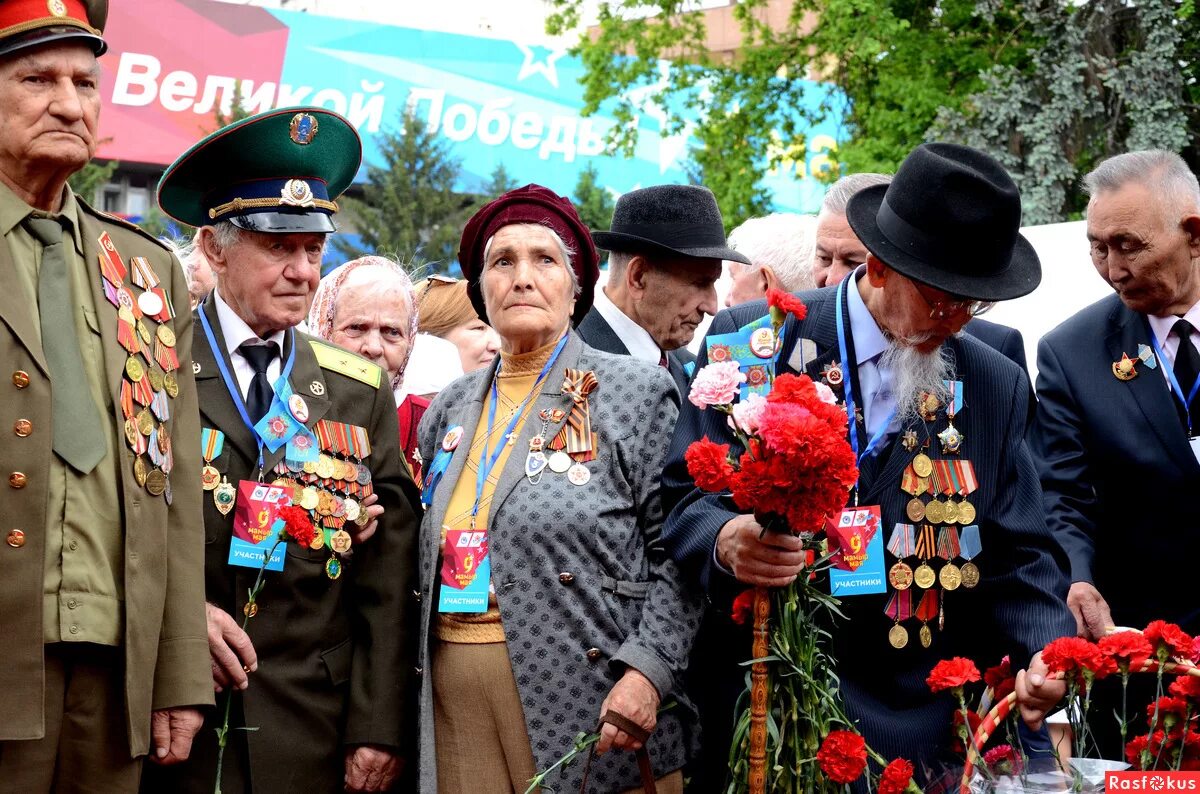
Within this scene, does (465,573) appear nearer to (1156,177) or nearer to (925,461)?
(925,461)

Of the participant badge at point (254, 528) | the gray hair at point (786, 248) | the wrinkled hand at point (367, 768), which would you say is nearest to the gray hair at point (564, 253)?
the participant badge at point (254, 528)

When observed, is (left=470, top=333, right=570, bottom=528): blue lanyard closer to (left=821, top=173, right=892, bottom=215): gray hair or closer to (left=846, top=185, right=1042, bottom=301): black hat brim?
(left=846, top=185, right=1042, bottom=301): black hat brim

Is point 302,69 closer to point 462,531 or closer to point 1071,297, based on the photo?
point 1071,297

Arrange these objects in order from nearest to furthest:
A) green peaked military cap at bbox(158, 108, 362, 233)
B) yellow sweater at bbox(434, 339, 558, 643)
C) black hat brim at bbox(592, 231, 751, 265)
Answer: yellow sweater at bbox(434, 339, 558, 643), green peaked military cap at bbox(158, 108, 362, 233), black hat brim at bbox(592, 231, 751, 265)

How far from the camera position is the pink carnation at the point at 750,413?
309cm

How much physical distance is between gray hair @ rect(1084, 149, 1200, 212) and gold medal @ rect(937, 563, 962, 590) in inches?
70.3

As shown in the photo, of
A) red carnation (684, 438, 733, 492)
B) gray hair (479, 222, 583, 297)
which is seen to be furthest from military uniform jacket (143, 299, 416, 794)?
red carnation (684, 438, 733, 492)

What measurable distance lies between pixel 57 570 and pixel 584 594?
1.36m

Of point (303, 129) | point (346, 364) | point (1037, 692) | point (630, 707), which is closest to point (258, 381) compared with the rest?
point (346, 364)

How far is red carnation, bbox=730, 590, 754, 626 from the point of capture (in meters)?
3.35

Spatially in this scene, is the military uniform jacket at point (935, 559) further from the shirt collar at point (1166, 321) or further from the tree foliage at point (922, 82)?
the tree foliage at point (922, 82)

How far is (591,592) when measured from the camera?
12.4ft

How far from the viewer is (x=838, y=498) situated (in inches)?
120

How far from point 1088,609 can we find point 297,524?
2.52m
